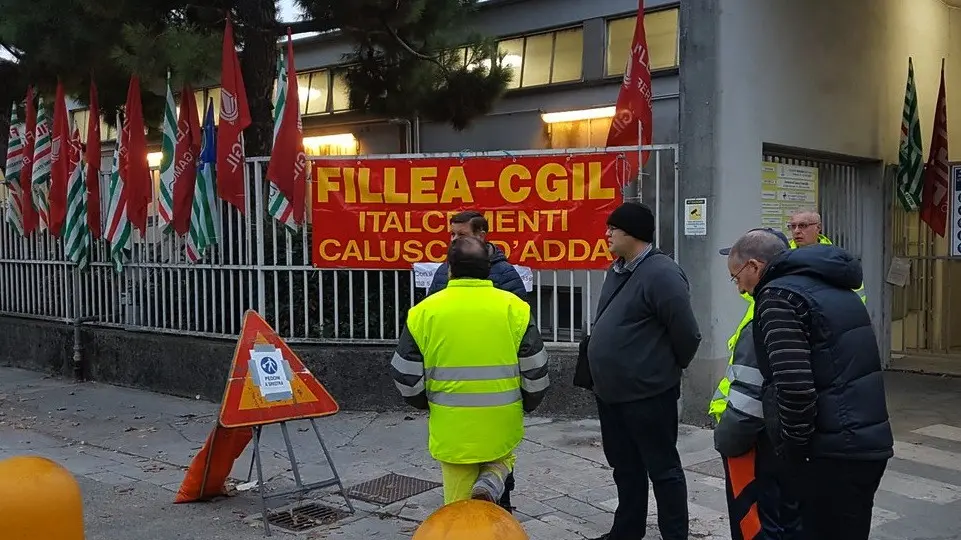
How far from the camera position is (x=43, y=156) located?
1070 centimetres

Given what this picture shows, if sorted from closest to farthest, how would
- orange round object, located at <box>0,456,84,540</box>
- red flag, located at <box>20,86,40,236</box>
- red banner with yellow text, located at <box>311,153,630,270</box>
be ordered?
orange round object, located at <box>0,456,84,540</box>
red banner with yellow text, located at <box>311,153,630,270</box>
red flag, located at <box>20,86,40,236</box>

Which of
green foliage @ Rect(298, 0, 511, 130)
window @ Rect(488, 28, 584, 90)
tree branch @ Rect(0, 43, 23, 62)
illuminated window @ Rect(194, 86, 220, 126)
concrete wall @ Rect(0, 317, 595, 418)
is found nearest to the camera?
concrete wall @ Rect(0, 317, 595, 418)

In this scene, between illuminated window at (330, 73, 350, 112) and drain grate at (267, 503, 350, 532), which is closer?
drain grate at (267, 503, 350, 532)

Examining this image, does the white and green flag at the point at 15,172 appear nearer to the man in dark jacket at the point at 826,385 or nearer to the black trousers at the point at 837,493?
the man in dark jacket at the point at 826,385

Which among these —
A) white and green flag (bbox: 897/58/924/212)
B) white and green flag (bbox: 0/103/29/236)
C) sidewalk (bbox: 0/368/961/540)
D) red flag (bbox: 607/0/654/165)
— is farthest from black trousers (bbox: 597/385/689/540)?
white and green flag (bbox: 0/103/29/236)

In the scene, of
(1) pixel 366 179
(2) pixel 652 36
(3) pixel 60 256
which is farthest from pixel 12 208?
(2) pixel 652 36

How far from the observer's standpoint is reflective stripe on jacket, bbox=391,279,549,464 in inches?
157

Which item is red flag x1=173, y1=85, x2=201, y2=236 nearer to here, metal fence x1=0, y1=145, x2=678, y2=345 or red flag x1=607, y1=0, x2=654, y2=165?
metal fence x1=0, y1=145, x2=678, y2=345

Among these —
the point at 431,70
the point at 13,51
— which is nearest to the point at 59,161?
the point at 13,51

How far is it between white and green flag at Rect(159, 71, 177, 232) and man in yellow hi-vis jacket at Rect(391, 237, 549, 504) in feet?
19.1

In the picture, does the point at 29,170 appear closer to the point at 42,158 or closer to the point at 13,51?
the point at 42,158

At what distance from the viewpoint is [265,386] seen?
17.7 ft

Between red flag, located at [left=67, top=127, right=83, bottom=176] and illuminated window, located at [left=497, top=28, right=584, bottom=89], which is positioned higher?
illuminated window, located at [left=497, top=28, right=584, bottom=89]

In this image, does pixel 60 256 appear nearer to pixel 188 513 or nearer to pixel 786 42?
pixel 188 513
